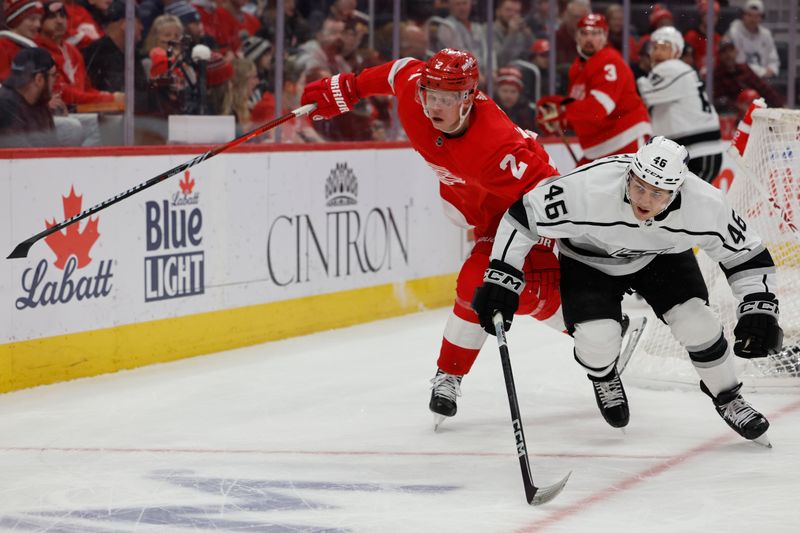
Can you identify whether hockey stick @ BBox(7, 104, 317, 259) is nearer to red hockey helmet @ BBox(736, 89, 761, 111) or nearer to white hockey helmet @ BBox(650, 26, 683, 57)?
white hockey helmet @ BBox(650, 26, 683, 57)

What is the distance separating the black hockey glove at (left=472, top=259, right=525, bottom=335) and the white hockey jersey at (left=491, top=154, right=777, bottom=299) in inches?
1.3

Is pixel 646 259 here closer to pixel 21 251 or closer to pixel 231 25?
pixel 21 251

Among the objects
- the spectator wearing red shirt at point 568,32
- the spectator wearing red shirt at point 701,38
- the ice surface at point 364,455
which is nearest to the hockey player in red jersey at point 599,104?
the spectator wearing red shirt at point 568,32

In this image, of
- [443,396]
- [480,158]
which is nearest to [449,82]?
[480,158]

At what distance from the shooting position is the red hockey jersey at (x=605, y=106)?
5.98 metres

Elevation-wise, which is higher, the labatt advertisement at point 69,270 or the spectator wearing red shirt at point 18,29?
the spectator wearing red shirt at point 18,29

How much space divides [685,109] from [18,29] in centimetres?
342

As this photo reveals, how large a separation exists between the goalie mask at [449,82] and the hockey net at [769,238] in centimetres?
121

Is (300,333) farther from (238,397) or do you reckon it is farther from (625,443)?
(625,443)

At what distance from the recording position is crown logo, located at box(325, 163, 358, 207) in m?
5.73

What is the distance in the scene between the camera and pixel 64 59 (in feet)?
15.0

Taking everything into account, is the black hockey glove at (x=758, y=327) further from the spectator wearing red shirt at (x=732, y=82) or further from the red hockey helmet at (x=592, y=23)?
the spectator wearing red shirt at (x=732, y=82)

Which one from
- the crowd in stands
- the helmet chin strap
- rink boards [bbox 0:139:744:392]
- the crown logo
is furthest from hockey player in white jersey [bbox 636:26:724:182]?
the helmet chin strap

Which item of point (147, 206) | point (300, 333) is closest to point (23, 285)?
point (147, 206)
